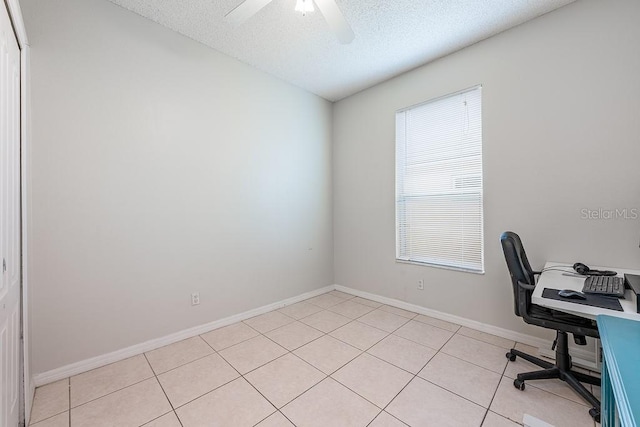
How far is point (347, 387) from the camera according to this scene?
6.04ft

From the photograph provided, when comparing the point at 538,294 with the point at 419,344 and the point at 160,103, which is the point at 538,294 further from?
the point at 160,103

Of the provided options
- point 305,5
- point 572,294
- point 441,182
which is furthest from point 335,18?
point 572,294

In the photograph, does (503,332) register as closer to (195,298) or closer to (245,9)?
(195,298)

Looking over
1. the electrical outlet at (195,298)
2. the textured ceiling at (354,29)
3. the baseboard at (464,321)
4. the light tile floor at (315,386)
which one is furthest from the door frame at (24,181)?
the baseboard at (464,321)

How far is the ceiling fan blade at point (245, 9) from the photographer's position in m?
1.70

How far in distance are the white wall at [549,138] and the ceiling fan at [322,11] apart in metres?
1.66

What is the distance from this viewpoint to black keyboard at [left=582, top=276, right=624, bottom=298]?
148 cm

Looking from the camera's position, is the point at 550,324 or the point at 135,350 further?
the point at 135,350


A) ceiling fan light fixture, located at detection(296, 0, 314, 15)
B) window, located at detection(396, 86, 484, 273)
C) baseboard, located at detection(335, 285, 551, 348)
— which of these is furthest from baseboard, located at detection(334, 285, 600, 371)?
ceiling fan light fixture, located at detection(296, 0, 314, 15)

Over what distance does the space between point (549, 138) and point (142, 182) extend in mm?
3593

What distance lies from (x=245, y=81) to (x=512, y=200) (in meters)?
3.09

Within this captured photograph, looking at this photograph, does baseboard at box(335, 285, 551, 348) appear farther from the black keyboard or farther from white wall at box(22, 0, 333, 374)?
white wall at box(22, 0, 333, 374)

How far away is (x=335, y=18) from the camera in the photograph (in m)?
1.70

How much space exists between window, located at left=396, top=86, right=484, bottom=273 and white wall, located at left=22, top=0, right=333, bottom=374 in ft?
5.04
